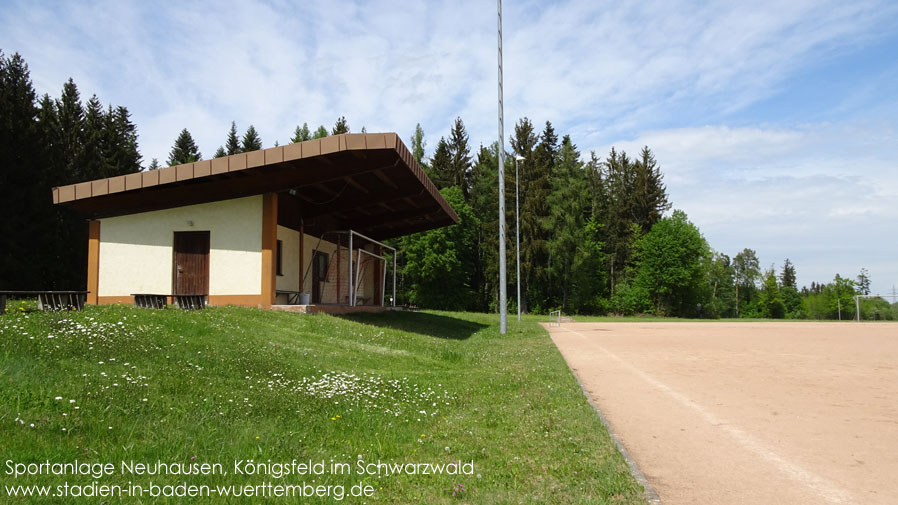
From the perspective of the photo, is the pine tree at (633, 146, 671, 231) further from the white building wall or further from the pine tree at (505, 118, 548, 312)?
the white building wall

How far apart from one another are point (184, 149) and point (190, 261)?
6198 cm

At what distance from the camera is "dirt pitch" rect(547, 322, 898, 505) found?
4730mm

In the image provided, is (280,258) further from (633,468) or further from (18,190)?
(18,190)

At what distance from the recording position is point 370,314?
22.9 metres

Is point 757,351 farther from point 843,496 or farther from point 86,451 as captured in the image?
point 86,451

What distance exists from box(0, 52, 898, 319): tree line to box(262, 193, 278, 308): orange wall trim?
23658 mm

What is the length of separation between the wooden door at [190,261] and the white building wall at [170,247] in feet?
0.57

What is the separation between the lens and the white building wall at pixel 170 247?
18.4 metres

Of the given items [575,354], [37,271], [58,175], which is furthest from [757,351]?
[58,175]

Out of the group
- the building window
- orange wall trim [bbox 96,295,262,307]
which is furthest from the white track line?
the building window

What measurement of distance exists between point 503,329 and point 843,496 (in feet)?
65.3

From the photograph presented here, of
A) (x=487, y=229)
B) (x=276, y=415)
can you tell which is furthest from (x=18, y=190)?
(x=487, y=229)

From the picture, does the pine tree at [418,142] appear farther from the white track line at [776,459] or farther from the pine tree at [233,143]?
the white track line at [776,459]

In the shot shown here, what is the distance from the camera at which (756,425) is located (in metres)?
6.95
